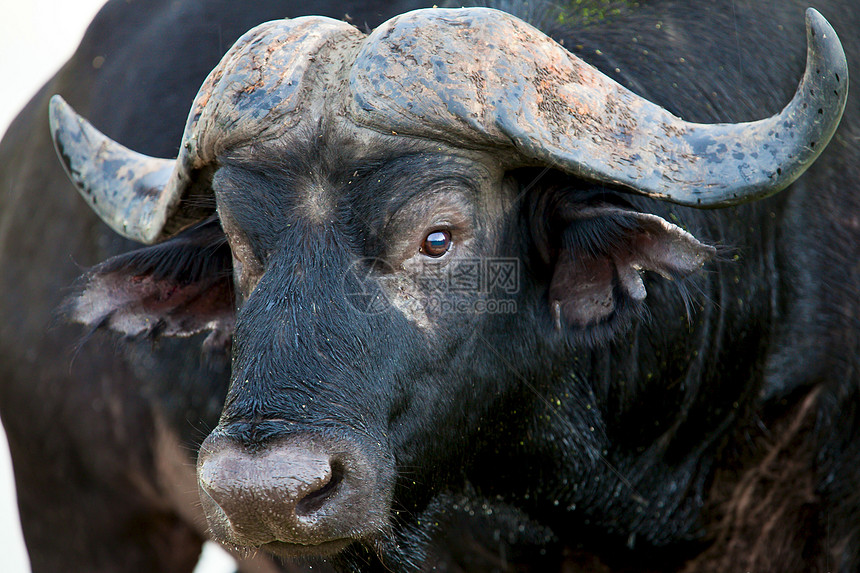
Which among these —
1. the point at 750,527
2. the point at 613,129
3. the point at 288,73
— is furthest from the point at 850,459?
the point at 288,73

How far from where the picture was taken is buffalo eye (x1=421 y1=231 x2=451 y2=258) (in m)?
2.96

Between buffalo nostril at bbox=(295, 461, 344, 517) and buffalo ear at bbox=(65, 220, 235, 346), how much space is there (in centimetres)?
125

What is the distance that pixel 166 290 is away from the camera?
3748 millimetres

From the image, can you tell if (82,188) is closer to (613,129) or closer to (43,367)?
(43,367)

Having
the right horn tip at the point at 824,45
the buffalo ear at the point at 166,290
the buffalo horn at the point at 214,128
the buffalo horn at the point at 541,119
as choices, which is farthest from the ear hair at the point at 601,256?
the buffalo ear at the point at 166,290

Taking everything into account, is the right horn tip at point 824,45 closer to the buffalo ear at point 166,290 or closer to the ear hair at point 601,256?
the ear hair at point 601,256

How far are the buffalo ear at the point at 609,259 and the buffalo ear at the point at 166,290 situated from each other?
127 centimetres

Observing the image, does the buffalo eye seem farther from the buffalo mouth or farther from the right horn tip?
the right horn tip

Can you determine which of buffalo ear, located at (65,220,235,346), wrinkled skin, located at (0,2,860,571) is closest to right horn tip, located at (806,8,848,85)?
wrinkled skin, located at (0,2,860,571)

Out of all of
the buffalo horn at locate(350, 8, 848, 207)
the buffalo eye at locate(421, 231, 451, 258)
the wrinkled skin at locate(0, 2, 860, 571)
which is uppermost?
the buffalo horn at locate(350, 8, 848, 207)

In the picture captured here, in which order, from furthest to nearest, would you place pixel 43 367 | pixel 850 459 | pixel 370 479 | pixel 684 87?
1. pixel 43 367
2. pixel 850 459
3. pixel 684 87
4. pixel 370 479

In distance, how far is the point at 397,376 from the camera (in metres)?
2.90

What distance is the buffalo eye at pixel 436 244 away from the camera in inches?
116

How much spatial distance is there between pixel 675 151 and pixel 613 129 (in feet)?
0.63
